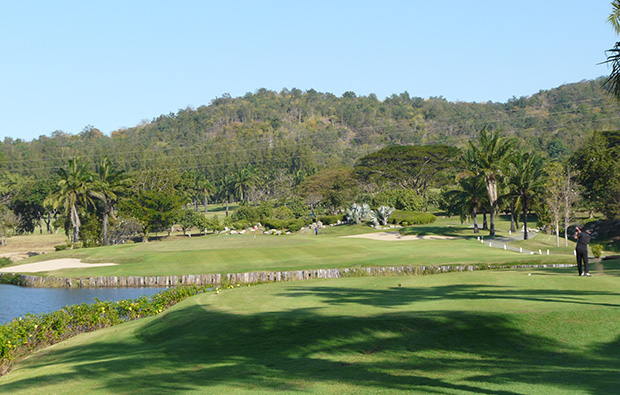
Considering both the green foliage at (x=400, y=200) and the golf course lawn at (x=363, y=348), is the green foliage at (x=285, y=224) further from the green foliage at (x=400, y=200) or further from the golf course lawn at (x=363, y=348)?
the golf course lawn at (x=363, y=348)

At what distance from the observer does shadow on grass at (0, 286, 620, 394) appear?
36.4 ft

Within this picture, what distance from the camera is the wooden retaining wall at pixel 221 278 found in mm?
42750

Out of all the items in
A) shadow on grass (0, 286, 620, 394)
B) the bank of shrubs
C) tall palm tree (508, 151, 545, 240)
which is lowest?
the bank of shrubs

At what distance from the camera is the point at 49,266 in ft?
188

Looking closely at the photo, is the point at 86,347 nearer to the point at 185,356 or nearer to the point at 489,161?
the point at 185,356

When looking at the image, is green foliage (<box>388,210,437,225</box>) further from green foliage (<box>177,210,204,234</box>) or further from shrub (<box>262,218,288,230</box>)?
green foliage (<box>177,210,204,234</box>)

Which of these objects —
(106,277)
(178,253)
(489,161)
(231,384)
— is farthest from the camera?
(489,161)

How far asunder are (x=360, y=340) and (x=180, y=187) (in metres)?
129

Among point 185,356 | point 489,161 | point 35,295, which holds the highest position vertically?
point 489,161

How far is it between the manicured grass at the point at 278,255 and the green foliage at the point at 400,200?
3476 centimetres

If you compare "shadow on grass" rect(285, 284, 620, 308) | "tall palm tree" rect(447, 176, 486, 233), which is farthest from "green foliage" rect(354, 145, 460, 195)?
"shadow on grass" rect(285, 284, 620, 308)

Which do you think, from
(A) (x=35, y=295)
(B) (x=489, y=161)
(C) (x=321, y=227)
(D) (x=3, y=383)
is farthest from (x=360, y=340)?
(C) (x=321, y=227)

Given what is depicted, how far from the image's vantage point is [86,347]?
18.8m

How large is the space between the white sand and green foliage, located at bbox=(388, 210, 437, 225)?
47699 mm
